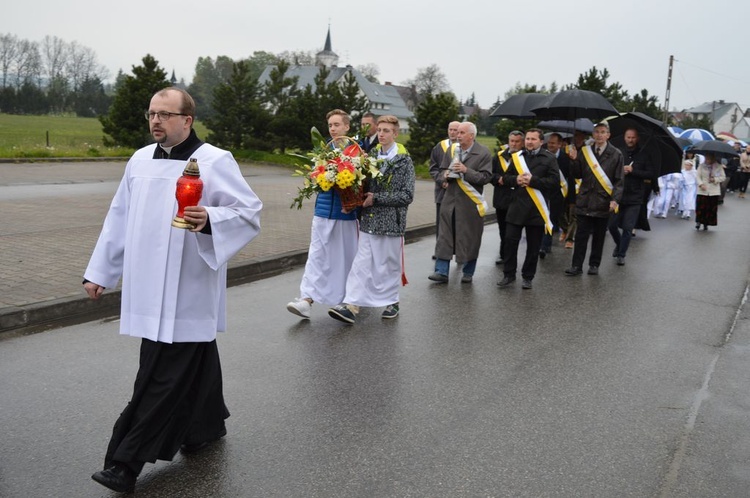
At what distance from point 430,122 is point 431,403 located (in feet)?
80.5

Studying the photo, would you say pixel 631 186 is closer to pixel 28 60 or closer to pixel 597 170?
pixel 597 170

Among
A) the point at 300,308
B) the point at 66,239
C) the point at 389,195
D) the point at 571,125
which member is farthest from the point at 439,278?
the point at 571,125

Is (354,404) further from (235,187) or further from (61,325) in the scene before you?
(61,325)

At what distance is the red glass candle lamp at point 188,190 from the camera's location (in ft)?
11.3

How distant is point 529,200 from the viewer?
916cm

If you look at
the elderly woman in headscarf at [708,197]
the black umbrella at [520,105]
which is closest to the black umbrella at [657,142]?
the black umbrella at [520,105]

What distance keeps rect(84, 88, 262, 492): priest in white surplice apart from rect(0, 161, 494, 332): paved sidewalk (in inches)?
126

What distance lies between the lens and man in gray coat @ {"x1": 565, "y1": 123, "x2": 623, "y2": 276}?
10.1m

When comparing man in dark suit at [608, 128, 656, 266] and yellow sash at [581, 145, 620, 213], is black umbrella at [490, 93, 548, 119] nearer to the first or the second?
man in dark suit at [608, 128, 656, 266]

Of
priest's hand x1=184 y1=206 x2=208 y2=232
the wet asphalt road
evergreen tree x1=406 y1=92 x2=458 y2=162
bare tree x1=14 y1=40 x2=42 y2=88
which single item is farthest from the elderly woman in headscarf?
bare tree x1=14 y1=40 x2=42 y2=88

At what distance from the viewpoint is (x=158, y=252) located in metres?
3.70

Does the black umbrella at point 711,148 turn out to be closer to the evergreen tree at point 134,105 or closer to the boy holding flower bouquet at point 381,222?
the boy holding flower bouquet at point 381,222

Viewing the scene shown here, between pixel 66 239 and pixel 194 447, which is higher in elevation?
pixel 66 239

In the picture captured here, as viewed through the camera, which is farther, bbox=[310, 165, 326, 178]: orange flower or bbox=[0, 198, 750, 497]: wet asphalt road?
bbox=[310, 165, 326, 178]: orange flower
